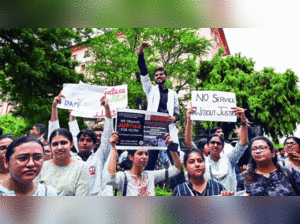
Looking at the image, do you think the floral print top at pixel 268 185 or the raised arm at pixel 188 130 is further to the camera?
the raised arm at pixel 188 130

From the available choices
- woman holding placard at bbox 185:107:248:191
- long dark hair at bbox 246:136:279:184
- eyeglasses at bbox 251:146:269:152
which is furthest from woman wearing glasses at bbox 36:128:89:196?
eyeglasses at bbox 251:146:269:152

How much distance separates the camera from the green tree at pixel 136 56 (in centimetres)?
440

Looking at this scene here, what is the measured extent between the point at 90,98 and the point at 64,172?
1.19 metres

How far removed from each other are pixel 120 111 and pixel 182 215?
5.43 ft

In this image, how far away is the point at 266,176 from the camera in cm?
373

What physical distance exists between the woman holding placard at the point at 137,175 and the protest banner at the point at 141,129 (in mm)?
106

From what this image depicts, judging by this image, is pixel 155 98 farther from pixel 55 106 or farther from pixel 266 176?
pixel 266 176

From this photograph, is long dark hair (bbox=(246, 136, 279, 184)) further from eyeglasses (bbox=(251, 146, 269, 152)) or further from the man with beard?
the man with beard

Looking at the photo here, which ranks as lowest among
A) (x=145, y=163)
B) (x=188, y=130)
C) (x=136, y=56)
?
(x=145, y=163)

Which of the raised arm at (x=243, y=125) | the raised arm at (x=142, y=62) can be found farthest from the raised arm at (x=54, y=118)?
the raised arm at (x=243, y=125)

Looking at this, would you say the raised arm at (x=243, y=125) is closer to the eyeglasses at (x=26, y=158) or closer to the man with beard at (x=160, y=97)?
the man with beard at (x=160, y=97)

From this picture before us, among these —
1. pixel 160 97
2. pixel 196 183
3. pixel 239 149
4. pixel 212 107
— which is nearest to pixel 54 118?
pixel 160 97

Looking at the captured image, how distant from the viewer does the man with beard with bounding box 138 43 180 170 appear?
3.91 m

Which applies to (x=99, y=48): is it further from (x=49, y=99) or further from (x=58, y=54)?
(x=49, y=99)
